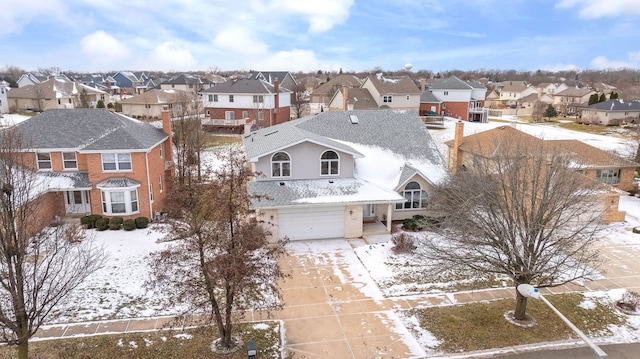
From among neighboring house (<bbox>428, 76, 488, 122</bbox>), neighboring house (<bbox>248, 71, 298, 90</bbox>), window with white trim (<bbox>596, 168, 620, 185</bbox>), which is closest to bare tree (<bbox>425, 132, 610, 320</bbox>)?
window with white trim (<bbox>596, 168, 620, 185</bbox>)

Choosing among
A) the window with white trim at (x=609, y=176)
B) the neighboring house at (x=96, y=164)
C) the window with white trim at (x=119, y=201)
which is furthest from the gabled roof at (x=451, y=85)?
the window with white trim at (x=119, y=201)

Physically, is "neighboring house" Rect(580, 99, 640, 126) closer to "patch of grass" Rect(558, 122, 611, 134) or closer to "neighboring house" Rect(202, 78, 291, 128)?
"patch of grass" Rect(558, 122, 611, 134)

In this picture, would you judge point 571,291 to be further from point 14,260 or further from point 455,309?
point 14,260

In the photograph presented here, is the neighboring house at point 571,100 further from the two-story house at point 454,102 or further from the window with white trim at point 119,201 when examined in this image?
the window with white trim at point 119,201

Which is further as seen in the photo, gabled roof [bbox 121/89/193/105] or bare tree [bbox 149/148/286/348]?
gabled roof [bbox 121/89/193/105]

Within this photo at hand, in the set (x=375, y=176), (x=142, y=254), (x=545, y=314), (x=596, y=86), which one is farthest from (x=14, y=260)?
(x=596, y=86)

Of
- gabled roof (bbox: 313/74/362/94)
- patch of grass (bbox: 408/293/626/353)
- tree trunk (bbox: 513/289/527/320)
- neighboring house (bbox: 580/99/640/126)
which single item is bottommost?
patch of grass (bbox: 408/293/626/353)

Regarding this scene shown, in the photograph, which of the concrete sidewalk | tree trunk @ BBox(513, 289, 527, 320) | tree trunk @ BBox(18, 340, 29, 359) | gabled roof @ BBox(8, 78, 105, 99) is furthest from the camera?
gabled roof @ BBox(8, 78, 105, 99)
